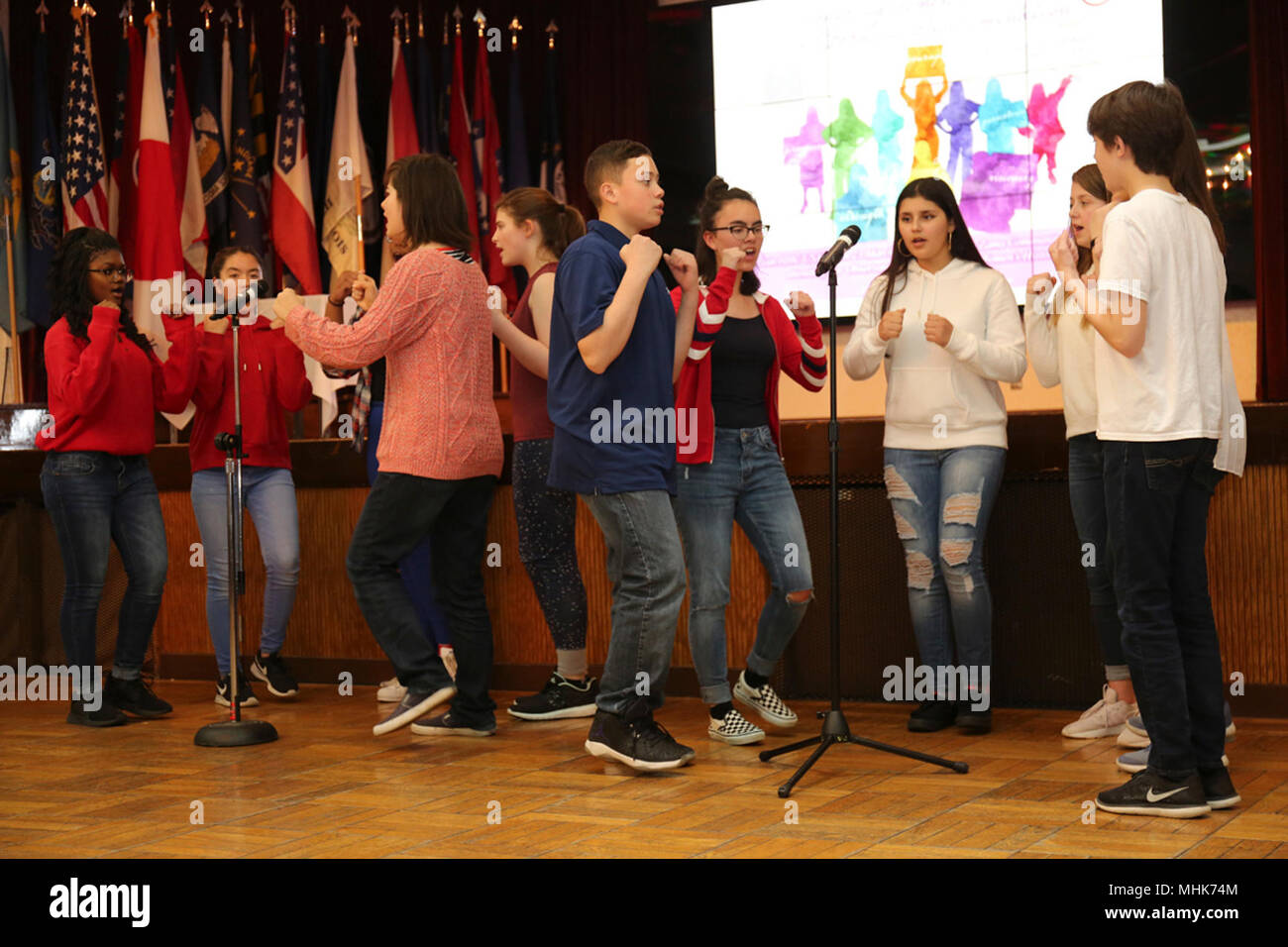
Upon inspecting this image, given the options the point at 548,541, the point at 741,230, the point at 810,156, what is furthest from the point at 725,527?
the point at 810,156

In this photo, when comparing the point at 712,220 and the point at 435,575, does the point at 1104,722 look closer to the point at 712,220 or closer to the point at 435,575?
the point at 712,220

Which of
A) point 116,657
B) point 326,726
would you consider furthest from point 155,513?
point 326,726

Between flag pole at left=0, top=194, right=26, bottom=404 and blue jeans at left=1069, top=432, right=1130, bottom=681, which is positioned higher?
flag pole at left=0, top=194, right=26, bottom=404

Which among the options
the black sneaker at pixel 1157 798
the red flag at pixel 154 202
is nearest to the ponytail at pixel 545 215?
the black sneaker at pixel 1157 798

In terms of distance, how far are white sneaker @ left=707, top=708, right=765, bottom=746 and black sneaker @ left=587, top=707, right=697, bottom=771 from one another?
12.3 inches

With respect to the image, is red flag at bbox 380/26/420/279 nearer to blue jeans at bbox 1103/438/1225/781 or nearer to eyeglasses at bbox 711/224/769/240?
eyeglasses at bbox 711/224/769/240

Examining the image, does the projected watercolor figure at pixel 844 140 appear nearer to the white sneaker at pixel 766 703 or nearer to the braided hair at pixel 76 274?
the white sneaker at pixel 766 703

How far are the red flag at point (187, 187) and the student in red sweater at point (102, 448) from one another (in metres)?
2.61

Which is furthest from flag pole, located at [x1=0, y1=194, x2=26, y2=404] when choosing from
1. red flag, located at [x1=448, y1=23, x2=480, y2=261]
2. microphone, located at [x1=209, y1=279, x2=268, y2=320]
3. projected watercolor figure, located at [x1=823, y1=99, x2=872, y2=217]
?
projected watercolor figure, located at [x1=823, y1=99, x2=872, y2=217]

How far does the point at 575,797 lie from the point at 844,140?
3.97 m

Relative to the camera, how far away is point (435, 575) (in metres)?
3.81

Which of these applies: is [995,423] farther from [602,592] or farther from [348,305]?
[348,305]

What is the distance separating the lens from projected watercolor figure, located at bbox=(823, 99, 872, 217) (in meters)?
6.16

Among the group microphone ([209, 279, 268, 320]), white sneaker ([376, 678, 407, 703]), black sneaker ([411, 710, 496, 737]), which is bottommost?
white sneaker ([376, 678, 407, 703])
